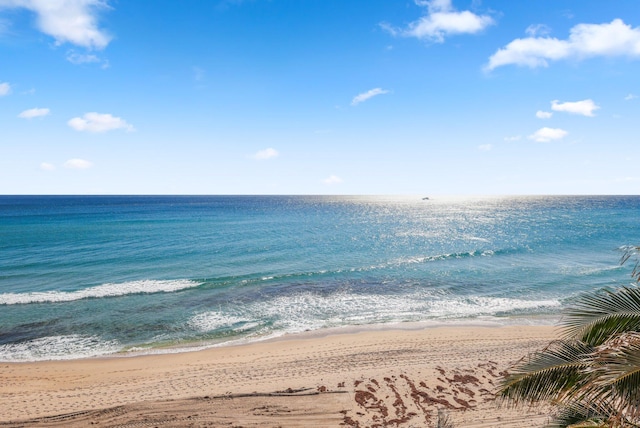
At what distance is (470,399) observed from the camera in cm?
1255

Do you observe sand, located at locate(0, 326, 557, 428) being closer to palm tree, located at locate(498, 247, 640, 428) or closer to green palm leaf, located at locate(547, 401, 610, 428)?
green palm leaf, located at locate(547, 401, 610, 428)

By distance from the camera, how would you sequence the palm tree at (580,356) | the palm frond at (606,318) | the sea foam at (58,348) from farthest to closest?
the sea foam at (58,348) → the palm frond at (606,318) → the palm tree at (580,356)

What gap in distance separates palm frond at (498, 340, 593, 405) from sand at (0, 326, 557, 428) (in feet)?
22.9

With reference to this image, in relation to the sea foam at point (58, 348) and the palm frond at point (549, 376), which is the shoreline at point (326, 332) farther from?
the palm frond at point (549, 376)

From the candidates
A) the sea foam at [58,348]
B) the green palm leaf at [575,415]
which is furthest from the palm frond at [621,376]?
the sea foam at [58,348]

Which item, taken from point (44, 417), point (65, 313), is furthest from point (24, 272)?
point (44, 417)

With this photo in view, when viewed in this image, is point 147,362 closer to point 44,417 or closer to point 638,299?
point 44,417

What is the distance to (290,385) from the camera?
13820 mm

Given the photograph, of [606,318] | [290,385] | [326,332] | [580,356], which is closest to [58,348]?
[290,385]

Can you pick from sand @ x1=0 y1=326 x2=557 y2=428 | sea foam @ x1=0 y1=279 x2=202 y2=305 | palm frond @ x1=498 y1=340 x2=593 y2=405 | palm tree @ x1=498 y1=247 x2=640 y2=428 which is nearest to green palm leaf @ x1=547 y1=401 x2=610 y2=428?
palm tree @ x1=498 y1=247 x2=640 y2=428

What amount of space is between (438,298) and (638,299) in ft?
71.3

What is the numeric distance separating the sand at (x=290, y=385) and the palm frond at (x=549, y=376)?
6992mm

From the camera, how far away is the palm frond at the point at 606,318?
17.2 ft

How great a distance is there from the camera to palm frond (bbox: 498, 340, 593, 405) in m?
5.09
